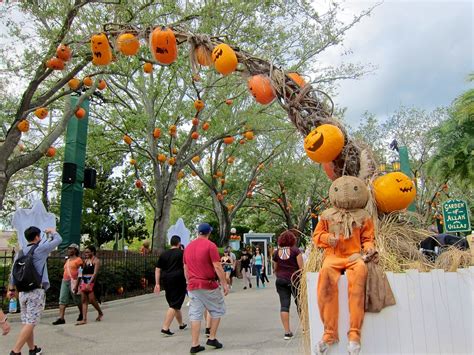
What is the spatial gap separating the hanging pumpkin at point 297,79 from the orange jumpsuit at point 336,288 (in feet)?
7.72

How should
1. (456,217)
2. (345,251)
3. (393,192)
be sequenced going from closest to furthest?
(345,251) < (393,192) < (456,217)

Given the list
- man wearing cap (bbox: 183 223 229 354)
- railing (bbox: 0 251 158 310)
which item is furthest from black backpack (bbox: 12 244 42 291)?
railing (bbox: 0 251 158 310)

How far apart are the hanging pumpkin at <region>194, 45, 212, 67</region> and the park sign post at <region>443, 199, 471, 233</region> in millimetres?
8499

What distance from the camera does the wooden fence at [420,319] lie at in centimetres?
371

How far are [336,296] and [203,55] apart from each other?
4.13 meters

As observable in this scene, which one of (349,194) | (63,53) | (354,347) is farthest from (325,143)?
(63,53)

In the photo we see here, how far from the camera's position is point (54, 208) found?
98.5ft

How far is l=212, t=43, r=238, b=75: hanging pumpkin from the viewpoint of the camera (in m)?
5.79

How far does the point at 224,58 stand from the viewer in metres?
5.79

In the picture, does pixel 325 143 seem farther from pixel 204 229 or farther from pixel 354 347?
pixel 204 229

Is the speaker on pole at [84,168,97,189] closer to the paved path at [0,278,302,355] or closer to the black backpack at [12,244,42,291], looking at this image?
the paved path at [0,278,302,355]

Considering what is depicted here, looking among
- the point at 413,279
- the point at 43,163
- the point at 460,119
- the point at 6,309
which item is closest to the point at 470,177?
the point at 460,119

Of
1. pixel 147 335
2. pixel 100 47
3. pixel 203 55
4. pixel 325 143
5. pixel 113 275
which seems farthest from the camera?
pixel 113 275

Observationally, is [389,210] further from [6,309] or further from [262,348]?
[6,309]
